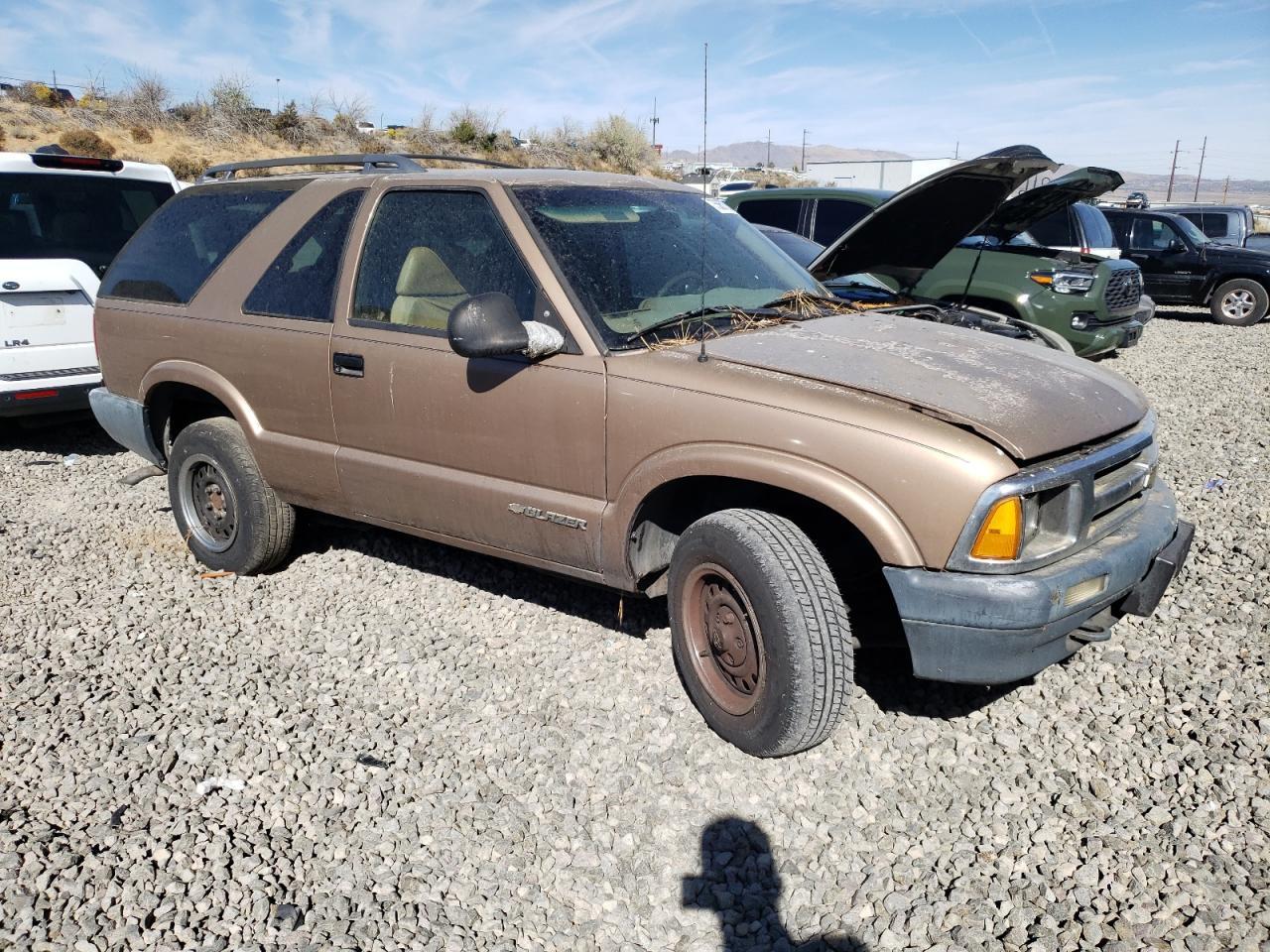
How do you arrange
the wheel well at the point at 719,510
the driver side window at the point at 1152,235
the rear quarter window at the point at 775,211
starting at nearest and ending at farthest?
the wheel well at the point at 719,510
the rear quarter window at the point at 775,211
the driver side window at the point at 1152,235

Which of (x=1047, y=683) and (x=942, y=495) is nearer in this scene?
(x=942, y=495)

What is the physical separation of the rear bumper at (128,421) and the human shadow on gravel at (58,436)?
213cm

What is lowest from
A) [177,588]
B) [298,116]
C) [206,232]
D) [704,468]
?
[177,588]

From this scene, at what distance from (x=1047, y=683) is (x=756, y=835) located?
1.45 meters

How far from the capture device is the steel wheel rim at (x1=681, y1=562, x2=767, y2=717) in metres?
3.13

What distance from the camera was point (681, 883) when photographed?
268 centimetres

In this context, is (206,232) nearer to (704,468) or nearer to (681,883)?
(704,468)

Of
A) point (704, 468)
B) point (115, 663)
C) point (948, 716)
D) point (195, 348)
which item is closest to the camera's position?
point (704, 468)

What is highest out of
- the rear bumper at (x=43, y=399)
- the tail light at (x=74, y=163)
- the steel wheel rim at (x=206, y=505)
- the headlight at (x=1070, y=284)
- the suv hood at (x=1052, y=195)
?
the tail light at (x=74, y=163)

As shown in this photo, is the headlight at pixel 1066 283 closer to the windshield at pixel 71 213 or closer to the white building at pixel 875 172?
the windshield at pixel 71 213

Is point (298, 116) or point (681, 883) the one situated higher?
point (298, 116)

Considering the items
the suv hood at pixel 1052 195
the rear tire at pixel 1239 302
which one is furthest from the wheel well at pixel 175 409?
the rear tire at pixel 1239 302

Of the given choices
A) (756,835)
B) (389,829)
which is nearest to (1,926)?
(389,829)

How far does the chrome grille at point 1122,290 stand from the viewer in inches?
375
